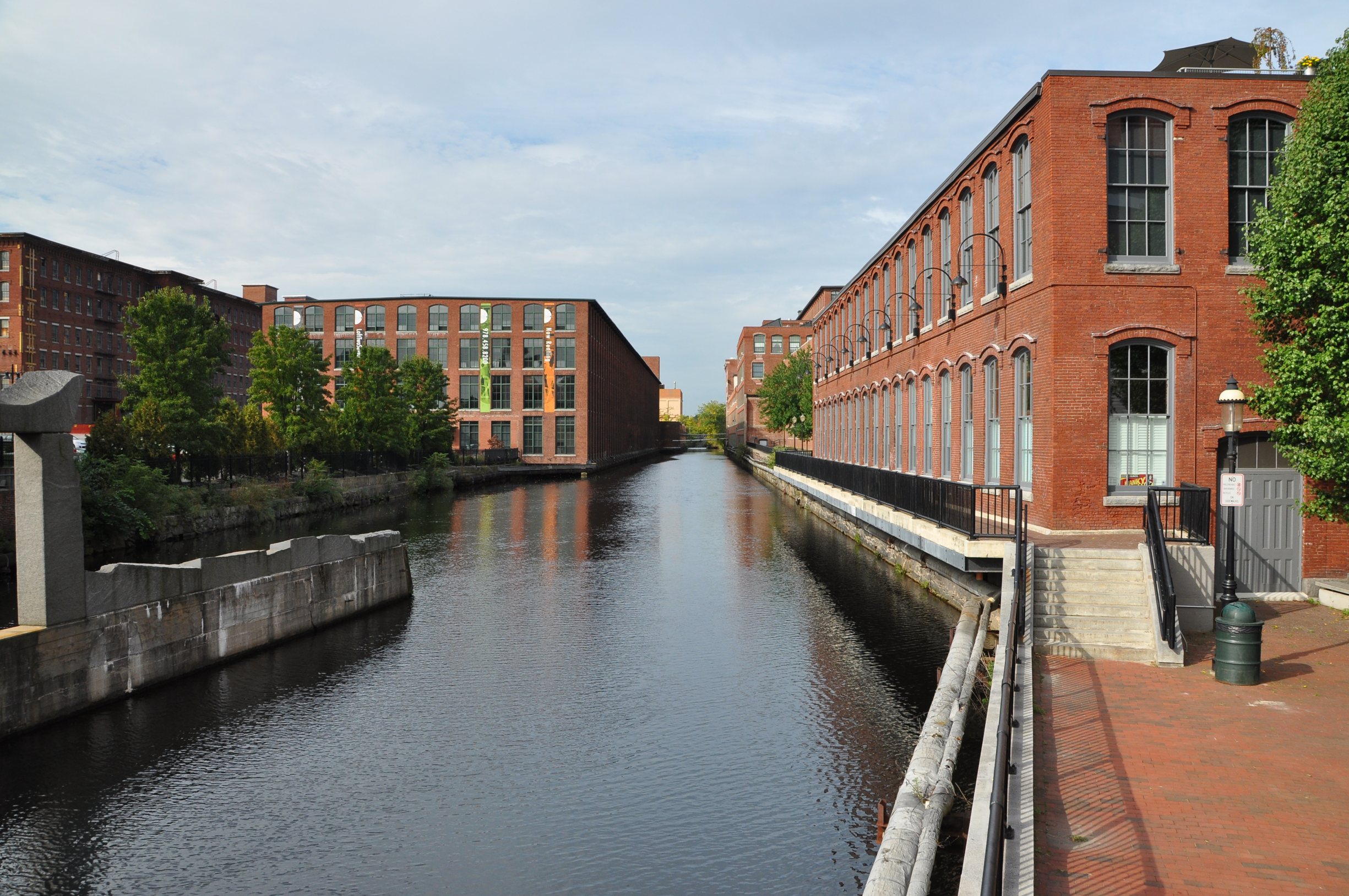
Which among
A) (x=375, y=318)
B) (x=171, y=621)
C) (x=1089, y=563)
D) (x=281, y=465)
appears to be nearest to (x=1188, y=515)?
(x=1089, y=563)

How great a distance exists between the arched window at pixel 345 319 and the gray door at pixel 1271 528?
81.2m

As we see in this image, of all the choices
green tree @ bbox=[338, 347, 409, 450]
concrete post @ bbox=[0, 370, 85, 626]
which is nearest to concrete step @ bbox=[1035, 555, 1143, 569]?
concrete post @ bbox=[0, 370, 85, 626]

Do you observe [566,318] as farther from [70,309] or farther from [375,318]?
[70,309]

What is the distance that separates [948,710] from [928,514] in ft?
29.9

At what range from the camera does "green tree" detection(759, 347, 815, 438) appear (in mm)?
67438

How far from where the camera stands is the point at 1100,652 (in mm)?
11734

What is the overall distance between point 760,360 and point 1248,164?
103997mm

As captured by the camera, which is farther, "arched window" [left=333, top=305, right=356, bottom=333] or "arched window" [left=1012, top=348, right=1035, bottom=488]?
"arched window" [left=333, top=305, right=356, bottom=333]

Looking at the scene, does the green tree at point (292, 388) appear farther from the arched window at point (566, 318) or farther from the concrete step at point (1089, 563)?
the concrete step at point (1089, 563)

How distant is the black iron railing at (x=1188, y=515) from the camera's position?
13.9 m

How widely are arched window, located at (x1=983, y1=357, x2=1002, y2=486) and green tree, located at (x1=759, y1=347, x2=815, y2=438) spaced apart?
45.1 m

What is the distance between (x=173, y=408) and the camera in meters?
38.8

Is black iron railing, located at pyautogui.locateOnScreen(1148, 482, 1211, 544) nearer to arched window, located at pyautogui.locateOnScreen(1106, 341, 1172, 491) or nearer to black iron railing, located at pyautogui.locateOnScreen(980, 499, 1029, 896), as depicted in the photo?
arched window, located at pyautogui.locateOnScreen(1106, 341, 1172, 491)

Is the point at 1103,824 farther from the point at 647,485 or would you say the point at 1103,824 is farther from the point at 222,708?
the point at 647,485
